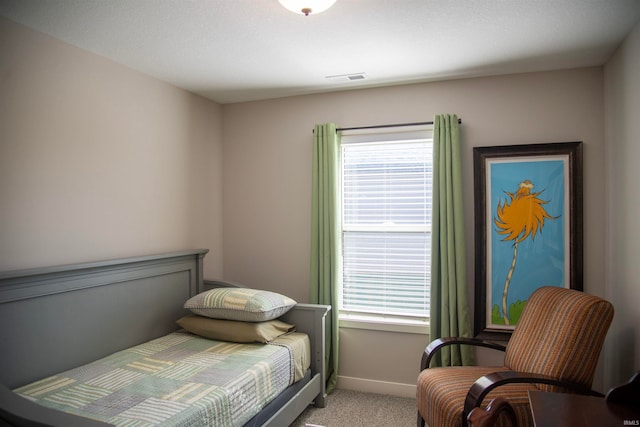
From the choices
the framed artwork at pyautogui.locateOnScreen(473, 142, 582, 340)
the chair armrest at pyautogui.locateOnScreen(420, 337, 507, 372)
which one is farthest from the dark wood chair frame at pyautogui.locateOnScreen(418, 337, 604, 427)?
the framed artwork at pyautogui.locateOnScreen(473, 142, 582, 340)

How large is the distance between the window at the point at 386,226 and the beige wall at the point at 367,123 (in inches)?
7.6

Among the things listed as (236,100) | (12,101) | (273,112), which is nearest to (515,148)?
(273,112)

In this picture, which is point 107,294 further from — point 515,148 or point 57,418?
point 515,148

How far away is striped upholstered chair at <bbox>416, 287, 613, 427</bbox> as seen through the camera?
2.05m

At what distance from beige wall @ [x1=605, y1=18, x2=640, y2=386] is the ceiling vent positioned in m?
1.69

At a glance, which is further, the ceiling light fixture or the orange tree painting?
the orange tree painting

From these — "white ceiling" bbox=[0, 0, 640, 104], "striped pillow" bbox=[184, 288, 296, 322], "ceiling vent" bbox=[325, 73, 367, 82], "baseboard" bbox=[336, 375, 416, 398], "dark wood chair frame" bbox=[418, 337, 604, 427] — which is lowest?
"baseboard" bbox=[336, 375, 416, 398]

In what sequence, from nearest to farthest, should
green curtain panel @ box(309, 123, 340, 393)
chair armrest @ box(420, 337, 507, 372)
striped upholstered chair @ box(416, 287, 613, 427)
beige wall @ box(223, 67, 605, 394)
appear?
striped upholstered chair @ box(416, 287, 613, 427)
chair armrest @ box(420, 337, 507, 372)
beige wall @ box(223, 67, 605, 394)
green curtain panel @ box(309, 123, 340, 393)

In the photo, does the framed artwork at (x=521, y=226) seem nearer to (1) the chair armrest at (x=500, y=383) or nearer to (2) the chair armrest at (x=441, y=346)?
(2) the chair armrest at (x=441, y=346)

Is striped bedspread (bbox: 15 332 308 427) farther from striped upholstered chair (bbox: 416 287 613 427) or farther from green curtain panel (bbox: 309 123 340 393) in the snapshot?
striped upholstered chair (bbox: 416 287 613 427)

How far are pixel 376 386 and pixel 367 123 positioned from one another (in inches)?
87.2

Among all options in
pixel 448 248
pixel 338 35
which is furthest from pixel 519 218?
pixel 338 35

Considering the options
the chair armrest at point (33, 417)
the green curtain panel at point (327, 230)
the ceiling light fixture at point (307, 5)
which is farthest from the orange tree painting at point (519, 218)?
the chair armrest at point (33, 417)

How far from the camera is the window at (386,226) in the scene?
3373mm
